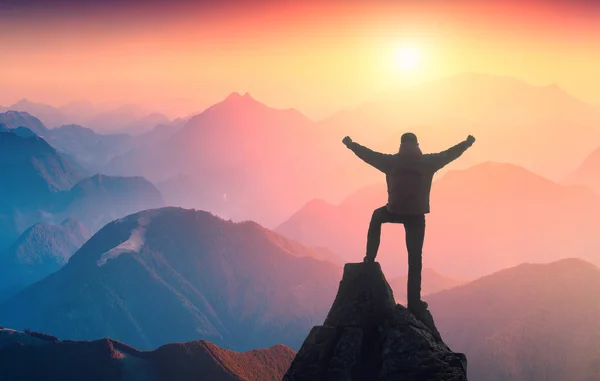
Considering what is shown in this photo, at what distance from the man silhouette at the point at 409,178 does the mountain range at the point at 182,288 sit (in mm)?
132871

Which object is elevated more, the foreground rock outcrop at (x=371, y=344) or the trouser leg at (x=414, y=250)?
the trouser leg at (x=414, y=250)

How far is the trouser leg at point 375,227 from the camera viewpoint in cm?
1523

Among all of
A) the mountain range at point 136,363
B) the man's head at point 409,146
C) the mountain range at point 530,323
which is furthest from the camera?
the mountain range at point 530,323

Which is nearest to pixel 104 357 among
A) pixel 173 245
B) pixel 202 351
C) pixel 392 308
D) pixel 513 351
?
pixel 202 351

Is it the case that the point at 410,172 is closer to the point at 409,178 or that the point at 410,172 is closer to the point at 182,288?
the point at 409,178

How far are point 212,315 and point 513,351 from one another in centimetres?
10028

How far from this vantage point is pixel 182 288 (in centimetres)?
17600

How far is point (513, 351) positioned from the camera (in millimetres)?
92375

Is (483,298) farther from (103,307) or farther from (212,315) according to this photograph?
(103,307)

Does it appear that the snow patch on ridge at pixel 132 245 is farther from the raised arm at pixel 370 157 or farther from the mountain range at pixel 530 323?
the raised arm at pixel 370 157

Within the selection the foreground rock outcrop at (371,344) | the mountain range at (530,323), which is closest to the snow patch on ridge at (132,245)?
the mountain range at (530,323)

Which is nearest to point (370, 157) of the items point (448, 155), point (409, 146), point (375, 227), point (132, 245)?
point (409, 146)

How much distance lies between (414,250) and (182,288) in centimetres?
16764

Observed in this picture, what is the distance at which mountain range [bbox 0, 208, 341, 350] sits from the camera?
6230 inches
